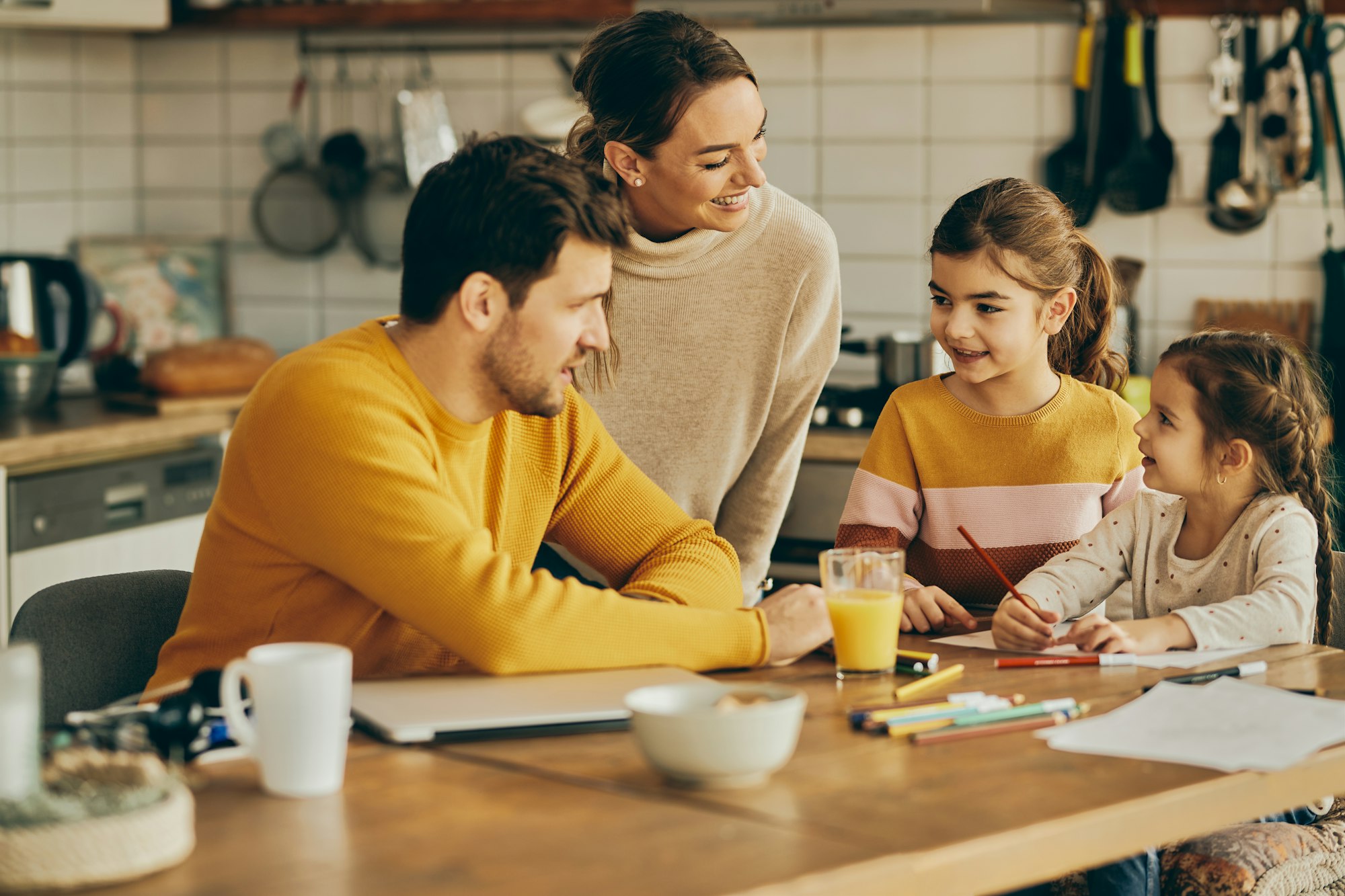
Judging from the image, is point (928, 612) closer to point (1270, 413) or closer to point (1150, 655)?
point (1150, 655)

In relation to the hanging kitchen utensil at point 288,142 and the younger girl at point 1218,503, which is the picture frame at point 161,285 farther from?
the younger girl at point 1218,503

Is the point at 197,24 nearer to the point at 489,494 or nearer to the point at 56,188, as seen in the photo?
the point at 56,188

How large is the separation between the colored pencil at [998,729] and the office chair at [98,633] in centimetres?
85

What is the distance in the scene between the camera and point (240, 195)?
4.04m

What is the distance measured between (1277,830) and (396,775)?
1025 mm

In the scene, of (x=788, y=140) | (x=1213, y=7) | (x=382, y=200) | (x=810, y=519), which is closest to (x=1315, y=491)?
(x=810, y=519)

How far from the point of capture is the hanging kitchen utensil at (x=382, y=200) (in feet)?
12.4

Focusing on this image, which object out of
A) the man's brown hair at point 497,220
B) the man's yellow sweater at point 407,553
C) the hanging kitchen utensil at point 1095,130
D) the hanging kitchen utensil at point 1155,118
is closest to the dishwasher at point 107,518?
the man's yellow sweater at point 407,553

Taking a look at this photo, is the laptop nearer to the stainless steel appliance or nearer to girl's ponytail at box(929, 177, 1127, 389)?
girl's ponytail at box(929, 177, 1127, 389)

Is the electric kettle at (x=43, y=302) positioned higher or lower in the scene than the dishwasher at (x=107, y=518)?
higher

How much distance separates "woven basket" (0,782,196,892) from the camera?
88 cm

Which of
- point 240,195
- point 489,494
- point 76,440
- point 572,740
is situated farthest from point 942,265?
point 240,195

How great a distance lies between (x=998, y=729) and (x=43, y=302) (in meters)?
2.60

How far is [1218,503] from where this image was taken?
167cm
